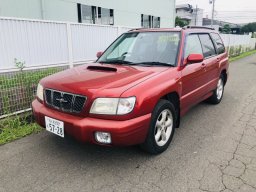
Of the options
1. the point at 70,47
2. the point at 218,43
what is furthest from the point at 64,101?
the point at 218,43

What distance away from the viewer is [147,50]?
384 cm

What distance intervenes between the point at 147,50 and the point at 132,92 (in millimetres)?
1347

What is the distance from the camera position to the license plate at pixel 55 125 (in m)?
2.90

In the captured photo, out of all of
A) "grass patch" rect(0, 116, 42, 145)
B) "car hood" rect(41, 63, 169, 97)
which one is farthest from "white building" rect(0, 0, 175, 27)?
"car hood" rect(41, 63, 169, 97)

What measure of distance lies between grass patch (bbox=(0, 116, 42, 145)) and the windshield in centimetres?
168

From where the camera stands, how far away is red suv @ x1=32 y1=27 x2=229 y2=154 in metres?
2.68

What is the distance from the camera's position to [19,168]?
2.99 metres

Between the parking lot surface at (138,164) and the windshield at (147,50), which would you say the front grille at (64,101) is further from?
the windshield at (147,50)

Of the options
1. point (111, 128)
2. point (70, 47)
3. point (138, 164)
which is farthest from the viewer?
point (70, 47)

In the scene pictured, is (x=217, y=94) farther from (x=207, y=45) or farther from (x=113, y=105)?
(x=113, y=105)

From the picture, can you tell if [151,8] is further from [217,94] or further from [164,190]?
[164,190]

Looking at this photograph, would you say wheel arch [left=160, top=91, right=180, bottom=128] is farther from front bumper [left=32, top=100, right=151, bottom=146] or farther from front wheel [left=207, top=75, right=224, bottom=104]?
front wheel [left=207, top=75, right=224, bottom=104]

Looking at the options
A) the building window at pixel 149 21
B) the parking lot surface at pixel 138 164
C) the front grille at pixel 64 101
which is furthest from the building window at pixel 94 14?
the front grille at pixel 64 101

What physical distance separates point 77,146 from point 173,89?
1.62 m
